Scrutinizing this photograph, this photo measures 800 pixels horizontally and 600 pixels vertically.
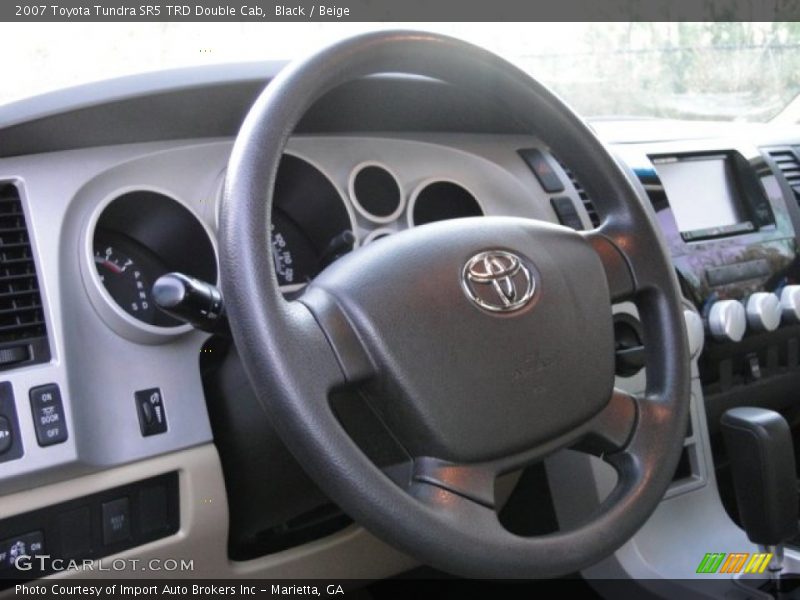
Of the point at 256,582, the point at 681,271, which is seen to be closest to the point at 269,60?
the point at 256,582

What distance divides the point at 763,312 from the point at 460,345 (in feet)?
3.05

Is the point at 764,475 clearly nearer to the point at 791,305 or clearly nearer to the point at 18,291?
the point at 791,305

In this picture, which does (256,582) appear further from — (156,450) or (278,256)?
(278,256)

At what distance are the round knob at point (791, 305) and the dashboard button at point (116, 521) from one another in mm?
1209

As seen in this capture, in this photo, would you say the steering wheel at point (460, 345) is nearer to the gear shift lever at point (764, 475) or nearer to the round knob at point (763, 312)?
the gear shift lever at point (764, 475)

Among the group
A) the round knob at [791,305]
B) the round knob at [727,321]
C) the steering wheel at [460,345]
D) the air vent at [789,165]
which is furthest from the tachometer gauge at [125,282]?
the air vent at [789,165]

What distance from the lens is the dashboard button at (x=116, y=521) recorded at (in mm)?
970

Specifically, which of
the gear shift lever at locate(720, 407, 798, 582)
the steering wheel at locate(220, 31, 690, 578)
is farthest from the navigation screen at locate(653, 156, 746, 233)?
the steering wheel at locate(220, 31, 690, 578)

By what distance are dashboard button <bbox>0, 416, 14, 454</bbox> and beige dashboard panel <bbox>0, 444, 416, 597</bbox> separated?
0.19 ft

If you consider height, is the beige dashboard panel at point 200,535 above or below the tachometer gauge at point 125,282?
below

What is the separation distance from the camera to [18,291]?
94 centimetres

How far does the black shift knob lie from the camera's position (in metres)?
1.16
